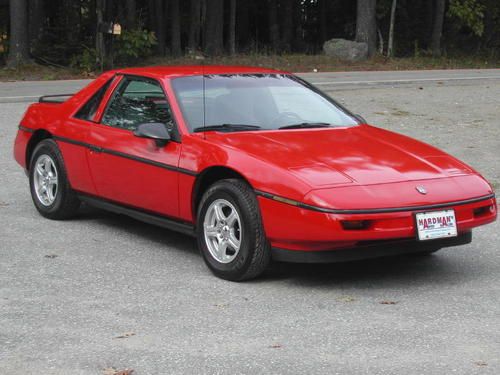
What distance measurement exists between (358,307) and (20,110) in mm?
12291

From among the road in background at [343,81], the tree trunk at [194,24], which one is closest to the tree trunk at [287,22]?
the tree trunk at [194,24]

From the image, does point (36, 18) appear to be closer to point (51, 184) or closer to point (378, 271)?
point (51, 184)

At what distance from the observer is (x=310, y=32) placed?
48.6 metres

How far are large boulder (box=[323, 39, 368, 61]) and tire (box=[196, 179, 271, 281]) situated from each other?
82.4 feet

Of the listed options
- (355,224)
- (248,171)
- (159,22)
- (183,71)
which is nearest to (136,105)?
(183,71)

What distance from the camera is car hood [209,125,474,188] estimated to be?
6.20m

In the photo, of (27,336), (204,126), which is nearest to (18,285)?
(27,336)

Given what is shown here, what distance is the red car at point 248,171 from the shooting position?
605cm

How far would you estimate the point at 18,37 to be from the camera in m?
27.2

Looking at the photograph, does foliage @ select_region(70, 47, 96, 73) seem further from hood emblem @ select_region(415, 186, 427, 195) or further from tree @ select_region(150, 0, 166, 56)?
hood emblem @ select_region(415, 186, 427, 195)

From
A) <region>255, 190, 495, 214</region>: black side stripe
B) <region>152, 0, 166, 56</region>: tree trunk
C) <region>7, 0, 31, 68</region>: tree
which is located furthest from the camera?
<region>152, 0, 166, 56</region>: tree trunk

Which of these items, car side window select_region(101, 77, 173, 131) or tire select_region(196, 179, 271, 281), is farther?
car side window select_region(101, 77, 173, 131)

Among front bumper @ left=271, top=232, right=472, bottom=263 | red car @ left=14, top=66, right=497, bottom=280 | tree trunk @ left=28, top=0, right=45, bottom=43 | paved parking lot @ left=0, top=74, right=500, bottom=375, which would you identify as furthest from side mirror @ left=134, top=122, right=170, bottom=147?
tree trunk @ left=28, top=0, right=45, bottom=43

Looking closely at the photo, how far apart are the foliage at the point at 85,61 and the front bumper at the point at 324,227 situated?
865 inches
